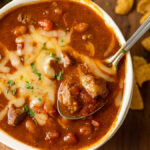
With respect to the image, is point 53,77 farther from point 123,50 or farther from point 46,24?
point 123,50

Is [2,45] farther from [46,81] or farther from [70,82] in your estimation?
[70,82]

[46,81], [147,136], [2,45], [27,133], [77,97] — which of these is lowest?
[147,136]

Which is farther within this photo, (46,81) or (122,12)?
(122,12)

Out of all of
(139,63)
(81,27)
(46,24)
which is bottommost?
(139,63)

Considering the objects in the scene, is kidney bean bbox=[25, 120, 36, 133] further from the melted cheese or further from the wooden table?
the wooden table

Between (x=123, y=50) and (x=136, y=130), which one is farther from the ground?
(x=123, y=50)

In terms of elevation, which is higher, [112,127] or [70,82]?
[70,82]

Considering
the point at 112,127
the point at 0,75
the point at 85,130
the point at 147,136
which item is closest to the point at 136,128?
the point at 147,136

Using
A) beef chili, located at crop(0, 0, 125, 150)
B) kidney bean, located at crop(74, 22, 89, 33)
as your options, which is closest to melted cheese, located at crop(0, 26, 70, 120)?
beef chili, located at crop(0, 0, 125, 150)

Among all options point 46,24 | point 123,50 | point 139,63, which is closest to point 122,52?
point 123,50
